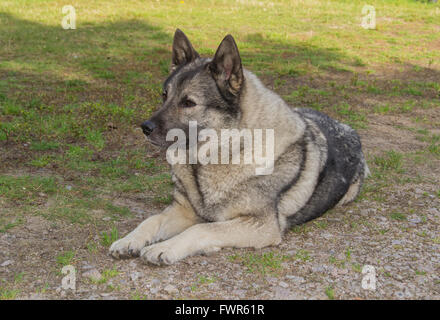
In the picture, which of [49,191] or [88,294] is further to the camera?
[49,191]

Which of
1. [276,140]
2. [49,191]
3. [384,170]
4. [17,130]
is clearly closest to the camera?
[276,140]

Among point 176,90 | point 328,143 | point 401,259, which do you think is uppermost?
point 176,90

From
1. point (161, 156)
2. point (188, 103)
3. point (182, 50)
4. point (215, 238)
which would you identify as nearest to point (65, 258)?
point (215, 238)

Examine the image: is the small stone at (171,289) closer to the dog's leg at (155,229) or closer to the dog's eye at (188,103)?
the dog's leg at (155,229)

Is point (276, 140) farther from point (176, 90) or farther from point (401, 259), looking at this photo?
point (401, 259)

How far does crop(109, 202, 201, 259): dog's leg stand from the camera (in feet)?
13.2

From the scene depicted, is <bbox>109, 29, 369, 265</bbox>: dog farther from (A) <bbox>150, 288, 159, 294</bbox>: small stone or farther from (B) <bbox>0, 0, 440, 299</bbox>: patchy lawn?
(A) <bbox>150, 288, 159, 294</bbox>: small stone

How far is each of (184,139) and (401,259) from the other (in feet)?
7.06

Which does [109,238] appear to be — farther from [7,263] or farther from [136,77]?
[136,77]

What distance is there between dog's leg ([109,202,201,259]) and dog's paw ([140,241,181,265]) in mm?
155

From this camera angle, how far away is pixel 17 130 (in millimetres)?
7070

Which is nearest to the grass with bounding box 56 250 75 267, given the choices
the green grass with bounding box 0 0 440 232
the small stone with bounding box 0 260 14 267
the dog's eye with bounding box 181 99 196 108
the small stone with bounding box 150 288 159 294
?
the small stone with bounding box 0 260 14 267

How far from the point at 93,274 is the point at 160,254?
1.77ft

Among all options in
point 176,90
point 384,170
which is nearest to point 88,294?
point 176,90
